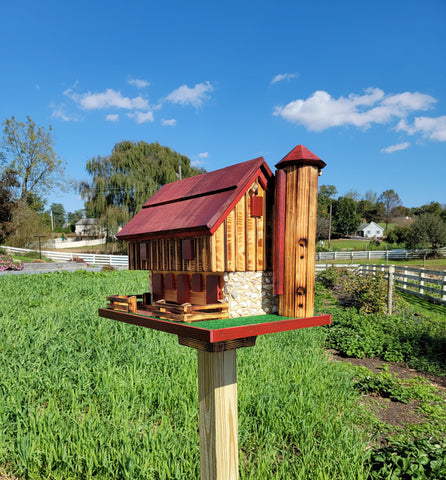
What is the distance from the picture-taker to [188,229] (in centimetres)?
178

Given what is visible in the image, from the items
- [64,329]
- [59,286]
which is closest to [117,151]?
[59,286]

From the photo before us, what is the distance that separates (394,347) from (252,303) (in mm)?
7183

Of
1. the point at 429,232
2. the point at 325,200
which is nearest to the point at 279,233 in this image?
the point at 429,232

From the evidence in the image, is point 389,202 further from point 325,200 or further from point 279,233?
point 279,233

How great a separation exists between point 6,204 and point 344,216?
173ft

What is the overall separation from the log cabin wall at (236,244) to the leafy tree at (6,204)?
29.4 meters

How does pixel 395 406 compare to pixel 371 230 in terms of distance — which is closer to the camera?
pixel 395 406

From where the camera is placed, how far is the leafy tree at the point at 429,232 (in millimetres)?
36438

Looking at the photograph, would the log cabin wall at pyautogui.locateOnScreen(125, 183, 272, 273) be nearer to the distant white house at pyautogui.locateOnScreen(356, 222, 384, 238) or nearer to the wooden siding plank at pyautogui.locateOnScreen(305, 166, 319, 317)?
the wooden siding plank at pyautogui.locateOnScreen(305, 166, 319, 317)

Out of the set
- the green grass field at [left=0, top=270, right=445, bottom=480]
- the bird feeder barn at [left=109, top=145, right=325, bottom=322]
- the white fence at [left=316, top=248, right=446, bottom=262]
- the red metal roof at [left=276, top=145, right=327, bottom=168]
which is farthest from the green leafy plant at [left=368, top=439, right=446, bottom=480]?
the white fence at [left=316, top=248, right=446, bottom=262]

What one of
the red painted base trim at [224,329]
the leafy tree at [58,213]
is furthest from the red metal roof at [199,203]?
the leafy tree at [58,213]

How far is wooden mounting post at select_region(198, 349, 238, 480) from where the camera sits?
187cm

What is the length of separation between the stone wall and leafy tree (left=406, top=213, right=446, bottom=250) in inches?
1582

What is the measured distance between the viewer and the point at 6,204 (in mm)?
26734
